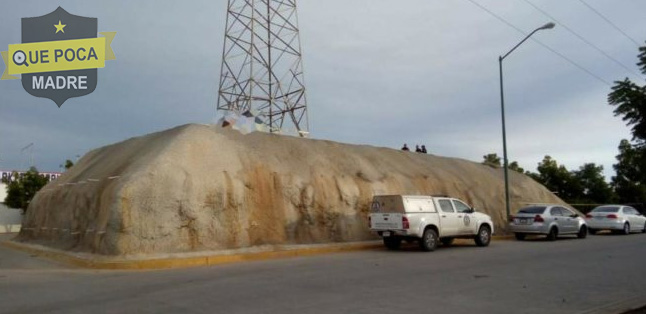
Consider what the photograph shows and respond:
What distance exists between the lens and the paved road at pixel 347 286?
8453 millimetres

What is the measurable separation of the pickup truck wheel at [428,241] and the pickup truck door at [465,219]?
163 centimetres

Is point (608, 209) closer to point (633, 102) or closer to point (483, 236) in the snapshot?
point (483, 236)

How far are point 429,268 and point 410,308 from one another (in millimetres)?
5302

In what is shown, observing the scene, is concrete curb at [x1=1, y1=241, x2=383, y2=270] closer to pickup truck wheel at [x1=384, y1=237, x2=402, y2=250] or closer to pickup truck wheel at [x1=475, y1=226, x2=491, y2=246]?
Answer: pickup truck wheel at [x1=384, y1=237, x2=402, y2=250]

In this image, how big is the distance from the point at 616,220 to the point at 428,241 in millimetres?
14699

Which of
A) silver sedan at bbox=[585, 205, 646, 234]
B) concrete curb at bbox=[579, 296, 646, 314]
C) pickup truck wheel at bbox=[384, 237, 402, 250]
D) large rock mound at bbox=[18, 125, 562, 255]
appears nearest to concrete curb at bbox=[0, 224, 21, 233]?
large rock mound at bbox=[18, 125, 562, 255]

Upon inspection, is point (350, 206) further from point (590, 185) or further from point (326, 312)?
point (590, 185)

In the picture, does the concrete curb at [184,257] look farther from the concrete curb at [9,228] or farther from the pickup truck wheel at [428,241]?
the concrete curb at [9,228]

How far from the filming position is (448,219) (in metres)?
19.8

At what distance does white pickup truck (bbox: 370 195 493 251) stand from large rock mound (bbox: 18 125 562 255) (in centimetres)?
323

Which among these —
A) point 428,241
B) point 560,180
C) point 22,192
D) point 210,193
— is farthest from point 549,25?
point 22,192

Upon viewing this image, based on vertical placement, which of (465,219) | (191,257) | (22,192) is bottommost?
(191,257)

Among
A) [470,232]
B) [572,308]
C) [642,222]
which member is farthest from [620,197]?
[572,308]

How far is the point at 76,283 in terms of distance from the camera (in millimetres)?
11617
